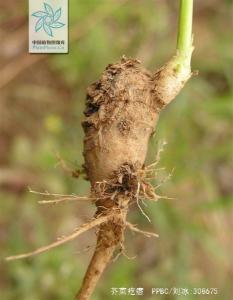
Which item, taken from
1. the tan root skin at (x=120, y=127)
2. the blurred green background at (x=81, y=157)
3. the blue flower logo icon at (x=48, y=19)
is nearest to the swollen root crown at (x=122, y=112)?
the tan root skin at (x=120, y=127)

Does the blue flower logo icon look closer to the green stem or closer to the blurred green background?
the green stem

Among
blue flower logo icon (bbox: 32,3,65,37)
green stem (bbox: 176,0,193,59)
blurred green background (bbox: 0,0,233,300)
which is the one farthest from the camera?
blurred green background (bbox: 0,0,233,300)

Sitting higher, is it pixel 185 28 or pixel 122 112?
pixel 185 28

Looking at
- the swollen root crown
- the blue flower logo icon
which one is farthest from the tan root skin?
the blue flower logo icon

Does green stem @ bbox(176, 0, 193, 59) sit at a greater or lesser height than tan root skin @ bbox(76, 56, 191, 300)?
greater

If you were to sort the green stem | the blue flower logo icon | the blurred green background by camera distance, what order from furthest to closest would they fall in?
the blurred green background, the blue flower logo icon, the green stem

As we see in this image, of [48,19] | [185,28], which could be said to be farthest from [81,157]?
[185,28]

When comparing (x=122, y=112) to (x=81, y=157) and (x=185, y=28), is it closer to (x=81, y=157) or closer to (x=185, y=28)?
(x=185, y=28)

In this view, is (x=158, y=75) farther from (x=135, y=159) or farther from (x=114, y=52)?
(x=114, y=52)
